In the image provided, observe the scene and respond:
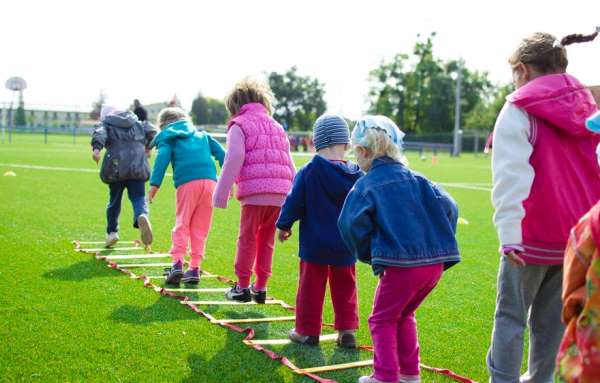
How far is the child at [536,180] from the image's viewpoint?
123 inches

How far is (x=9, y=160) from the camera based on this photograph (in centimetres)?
2303

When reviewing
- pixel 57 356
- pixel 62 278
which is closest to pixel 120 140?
pixel 62 278

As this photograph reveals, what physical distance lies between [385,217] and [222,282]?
10.5 ft

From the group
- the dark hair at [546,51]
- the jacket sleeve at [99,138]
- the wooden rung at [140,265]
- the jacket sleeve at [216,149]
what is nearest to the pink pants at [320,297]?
the dark hair at [546,51]

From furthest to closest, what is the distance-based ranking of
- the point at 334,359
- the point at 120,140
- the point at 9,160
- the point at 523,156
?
the point at 9,160
the point at 120,140
the point at 334,359
the point at 523,156

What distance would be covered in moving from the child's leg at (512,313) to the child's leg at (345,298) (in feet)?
4.41

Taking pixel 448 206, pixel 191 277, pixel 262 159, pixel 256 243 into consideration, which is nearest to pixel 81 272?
pixel 191 277

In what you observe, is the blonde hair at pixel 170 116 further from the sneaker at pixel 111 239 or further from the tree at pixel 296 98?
the tree at pixel 296 98

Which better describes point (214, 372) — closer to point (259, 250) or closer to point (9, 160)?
point (259, 250)

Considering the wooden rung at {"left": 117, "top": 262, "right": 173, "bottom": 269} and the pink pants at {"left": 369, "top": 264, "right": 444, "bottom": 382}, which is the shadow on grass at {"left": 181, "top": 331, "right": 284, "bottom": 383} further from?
the wooden rung at {"left": 117, "top": 262, "right": 173, "bottom": 269}

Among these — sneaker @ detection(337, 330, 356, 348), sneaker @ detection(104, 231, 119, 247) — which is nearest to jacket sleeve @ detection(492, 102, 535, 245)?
sneaker @ detection(337, 330, 356, 348)

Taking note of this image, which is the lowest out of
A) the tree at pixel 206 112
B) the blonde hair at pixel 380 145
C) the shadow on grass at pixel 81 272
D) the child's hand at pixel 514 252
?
the shadow on grass at pixel 81 272

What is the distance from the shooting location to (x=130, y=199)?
312 inches

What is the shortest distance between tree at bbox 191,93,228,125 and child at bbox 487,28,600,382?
109m
